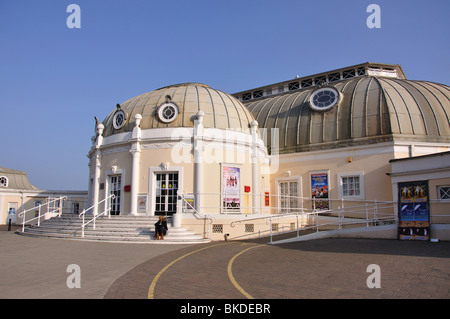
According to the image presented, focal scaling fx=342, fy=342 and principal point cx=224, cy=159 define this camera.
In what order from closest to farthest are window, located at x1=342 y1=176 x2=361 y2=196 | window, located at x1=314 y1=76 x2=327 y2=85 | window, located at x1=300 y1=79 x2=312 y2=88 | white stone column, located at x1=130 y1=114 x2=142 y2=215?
white stone column, located at x1=130 y1=114 x2=142 y2=215, window, located at x1=342 y1=176 x2=361 y2=196, window, located at x1=314 y1=76 x2=327 y2=85, window, located at x1=300 y1=79 x2=312 y2=88

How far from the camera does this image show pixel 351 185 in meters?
22.5

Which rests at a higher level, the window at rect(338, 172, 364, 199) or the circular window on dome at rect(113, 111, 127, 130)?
the circular window on dome at rect(113, 111, 127, 130)

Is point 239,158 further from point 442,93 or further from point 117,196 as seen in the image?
point 442,93

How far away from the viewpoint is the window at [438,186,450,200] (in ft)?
49.5

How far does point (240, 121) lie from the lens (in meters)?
22.5

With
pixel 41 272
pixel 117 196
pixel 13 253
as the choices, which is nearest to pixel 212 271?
pixel 41 272

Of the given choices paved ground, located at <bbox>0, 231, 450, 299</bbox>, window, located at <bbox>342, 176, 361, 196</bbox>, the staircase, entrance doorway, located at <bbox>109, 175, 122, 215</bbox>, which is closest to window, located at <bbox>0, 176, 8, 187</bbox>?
the staircase

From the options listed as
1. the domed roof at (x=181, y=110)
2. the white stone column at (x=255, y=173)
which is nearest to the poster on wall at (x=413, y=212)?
the white stone column at (x=255, y=173)

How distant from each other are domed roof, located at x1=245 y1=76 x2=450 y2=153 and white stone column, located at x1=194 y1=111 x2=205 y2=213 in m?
8.15

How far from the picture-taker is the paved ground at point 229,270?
22.6 ft

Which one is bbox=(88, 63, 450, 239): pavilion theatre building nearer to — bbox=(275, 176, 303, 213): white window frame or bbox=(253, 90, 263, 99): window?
bbox=(275, 176, 303, 213): white window frame

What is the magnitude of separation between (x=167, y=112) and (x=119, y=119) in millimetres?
3660

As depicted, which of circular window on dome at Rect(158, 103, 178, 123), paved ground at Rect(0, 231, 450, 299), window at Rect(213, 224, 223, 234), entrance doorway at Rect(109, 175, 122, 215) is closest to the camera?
paved ground at Rect(0, 231, 450, 299)
